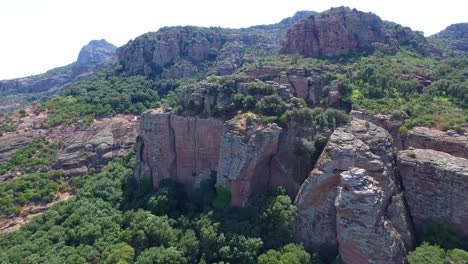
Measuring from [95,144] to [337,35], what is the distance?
60.9 metres

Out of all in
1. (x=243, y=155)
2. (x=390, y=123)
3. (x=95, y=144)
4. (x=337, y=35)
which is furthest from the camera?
(x=337, y=35)

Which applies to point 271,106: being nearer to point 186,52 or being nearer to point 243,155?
point 243,155

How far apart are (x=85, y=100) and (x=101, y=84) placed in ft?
41.8

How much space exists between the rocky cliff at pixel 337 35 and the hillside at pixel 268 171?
536 millimetres

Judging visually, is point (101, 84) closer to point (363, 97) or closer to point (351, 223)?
point (363, 97)

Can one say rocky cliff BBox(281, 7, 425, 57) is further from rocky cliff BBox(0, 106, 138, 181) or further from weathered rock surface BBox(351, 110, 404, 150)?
rocky cliff BBox(0, 106, 138, 181)

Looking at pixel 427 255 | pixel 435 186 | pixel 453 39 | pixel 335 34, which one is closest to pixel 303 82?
pixel 335 34

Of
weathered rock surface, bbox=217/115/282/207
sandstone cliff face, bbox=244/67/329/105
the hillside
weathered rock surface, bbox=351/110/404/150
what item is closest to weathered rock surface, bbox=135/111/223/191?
the hillside

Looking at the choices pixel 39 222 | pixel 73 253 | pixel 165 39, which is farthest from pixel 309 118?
pixel 165 39

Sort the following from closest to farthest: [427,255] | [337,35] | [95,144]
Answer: [427,255] < [95,144] < [337,35]

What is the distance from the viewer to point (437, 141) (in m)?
41.8

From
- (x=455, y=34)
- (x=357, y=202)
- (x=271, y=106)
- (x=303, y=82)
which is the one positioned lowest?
(x=357, y=202)

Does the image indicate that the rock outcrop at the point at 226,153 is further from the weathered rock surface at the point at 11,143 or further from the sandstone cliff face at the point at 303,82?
the weathered rock surface at the point at 11,143

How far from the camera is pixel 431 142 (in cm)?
4216
